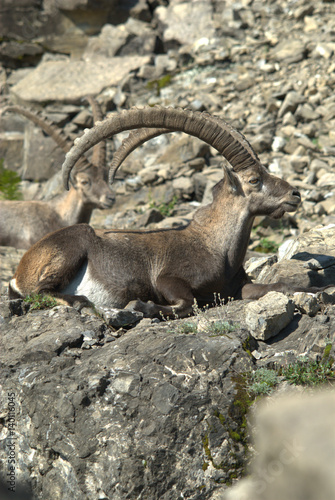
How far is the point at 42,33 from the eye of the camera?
1941 centimetres

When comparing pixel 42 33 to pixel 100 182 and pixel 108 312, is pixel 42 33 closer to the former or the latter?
pixel 100 182

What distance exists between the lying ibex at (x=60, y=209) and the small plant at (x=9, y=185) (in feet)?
12.3

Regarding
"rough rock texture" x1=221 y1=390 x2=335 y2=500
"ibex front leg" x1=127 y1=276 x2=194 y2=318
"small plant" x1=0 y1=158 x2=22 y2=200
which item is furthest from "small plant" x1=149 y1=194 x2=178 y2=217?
"rough rock texture" x1=221 y1=390 x2=335 y2=500

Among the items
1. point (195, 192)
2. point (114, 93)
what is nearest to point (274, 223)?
point (195, 192)

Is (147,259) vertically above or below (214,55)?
below

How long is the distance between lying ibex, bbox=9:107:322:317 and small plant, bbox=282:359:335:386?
1875mm

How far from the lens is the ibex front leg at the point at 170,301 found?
237 inches

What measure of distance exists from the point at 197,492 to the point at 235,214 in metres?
3.66

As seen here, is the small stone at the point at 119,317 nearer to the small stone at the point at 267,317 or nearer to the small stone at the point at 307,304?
the small stone at the point at 267,317

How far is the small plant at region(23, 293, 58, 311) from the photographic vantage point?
6039 mm

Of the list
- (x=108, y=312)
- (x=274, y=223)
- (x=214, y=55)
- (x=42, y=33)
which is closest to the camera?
(x=108, y=312)

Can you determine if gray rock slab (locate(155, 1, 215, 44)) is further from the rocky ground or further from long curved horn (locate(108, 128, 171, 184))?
long curved horn (locate(108, 128, 171, 184))

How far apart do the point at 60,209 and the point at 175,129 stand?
5541mm

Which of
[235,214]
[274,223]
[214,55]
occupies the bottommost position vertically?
[274,223]
